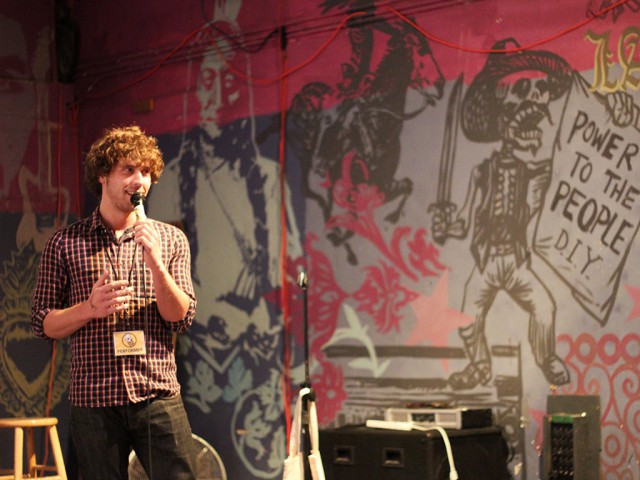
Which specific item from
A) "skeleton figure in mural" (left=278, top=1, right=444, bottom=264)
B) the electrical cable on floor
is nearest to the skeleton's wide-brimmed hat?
"skeleton figure in mural" (left=278, top=1, right=444, bottom=264)

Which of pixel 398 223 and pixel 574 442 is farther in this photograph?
pixel 398 223

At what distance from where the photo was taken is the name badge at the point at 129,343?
278cm

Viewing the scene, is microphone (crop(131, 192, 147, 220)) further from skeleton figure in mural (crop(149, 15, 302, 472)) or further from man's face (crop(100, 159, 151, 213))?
skeleton figure in mural (crop(149, 15, 302, 472))

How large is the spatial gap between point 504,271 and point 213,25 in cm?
215

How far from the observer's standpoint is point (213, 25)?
5.27 metres

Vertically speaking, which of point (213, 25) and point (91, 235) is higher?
point (213, 25)

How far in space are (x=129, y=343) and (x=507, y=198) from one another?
76.7 inches

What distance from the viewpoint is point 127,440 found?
2791 mm

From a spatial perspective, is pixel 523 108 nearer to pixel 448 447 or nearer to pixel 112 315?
pixel 448 447

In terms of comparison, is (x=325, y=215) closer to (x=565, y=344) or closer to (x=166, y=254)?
(x=565, y=344)

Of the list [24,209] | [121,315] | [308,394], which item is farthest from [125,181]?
[24,209]

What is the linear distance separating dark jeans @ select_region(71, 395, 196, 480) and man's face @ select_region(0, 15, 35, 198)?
3.10 metres

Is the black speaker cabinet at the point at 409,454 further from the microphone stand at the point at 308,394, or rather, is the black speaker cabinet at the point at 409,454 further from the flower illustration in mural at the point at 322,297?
the flower illustration in mural at the point at 322,297

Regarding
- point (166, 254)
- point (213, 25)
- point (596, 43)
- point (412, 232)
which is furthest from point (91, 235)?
point (213, 25)
